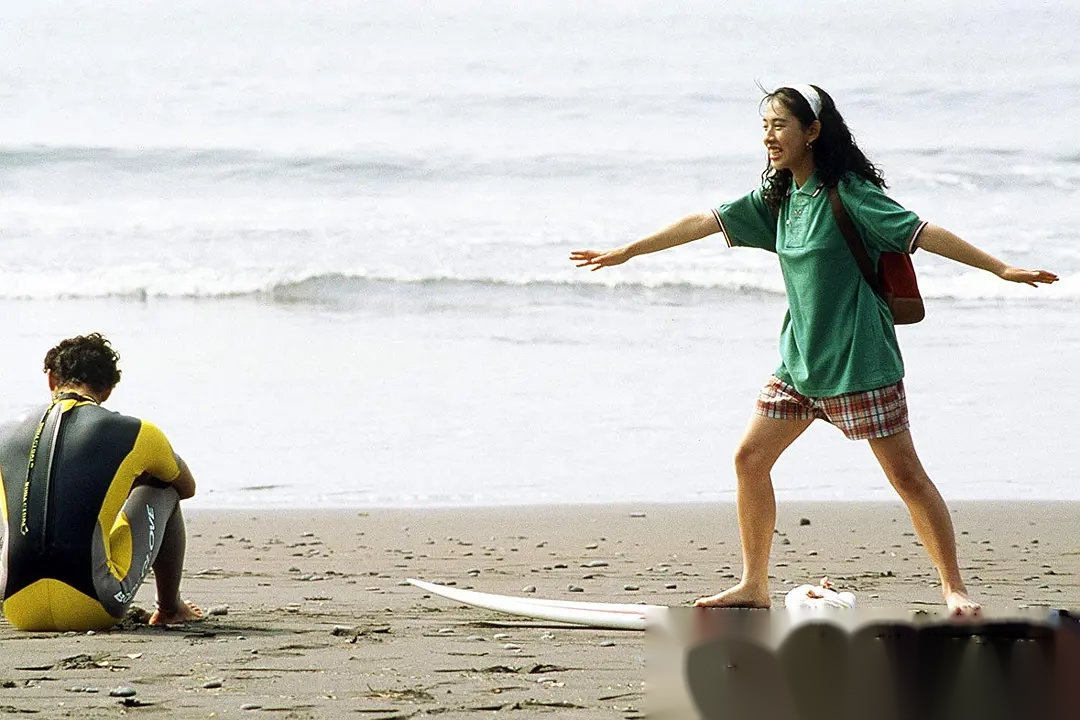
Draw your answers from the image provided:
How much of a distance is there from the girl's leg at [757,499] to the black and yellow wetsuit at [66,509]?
1833mm

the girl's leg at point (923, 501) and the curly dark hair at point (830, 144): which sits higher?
the curly dark hair at point (830, 144)

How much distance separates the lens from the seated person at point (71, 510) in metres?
4.44

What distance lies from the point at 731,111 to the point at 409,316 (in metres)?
13.1

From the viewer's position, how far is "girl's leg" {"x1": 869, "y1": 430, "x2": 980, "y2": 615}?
4215 mm

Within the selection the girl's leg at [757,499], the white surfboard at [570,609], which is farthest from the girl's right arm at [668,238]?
the white surfboard at [570,609]

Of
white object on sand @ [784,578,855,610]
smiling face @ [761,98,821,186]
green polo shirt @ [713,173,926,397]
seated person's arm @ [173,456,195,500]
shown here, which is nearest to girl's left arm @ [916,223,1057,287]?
green polo shirt @ [713,173,926,397]

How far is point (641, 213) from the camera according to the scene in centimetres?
2025

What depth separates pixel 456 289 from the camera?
15148 millimetres

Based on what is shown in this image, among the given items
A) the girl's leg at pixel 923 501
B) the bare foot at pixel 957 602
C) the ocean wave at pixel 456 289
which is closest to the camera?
the bare foot at pixel 957 602

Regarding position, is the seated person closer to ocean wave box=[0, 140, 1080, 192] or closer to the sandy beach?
the sandy beach

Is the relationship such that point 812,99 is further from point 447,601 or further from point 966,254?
point 447,601

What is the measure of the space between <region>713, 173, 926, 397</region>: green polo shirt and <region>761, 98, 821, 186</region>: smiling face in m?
0.07

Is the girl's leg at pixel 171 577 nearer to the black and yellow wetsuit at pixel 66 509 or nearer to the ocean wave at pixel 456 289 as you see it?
the black and yellow wetsuit at pixel 66 509

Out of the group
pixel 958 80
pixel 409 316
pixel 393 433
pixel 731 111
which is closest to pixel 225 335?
pixel 409 316
